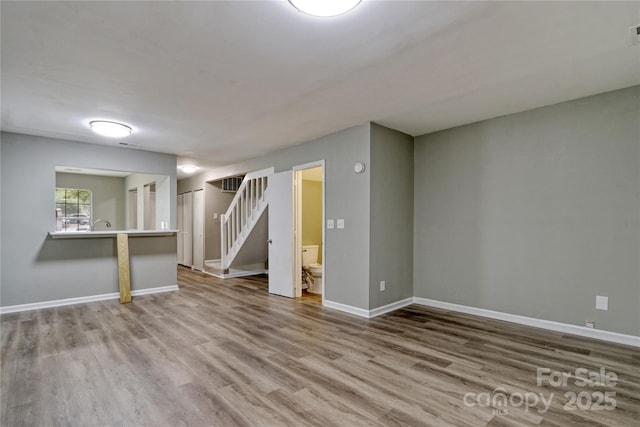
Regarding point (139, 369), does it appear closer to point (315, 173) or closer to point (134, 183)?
point (315, 173)

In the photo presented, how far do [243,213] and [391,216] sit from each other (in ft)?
11.0

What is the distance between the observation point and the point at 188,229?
8.48m

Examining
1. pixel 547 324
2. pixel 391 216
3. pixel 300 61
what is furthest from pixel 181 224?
pixel 547 324

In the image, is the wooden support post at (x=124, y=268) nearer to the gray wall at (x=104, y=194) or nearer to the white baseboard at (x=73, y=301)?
the white baseboard at (x=73, y=301)

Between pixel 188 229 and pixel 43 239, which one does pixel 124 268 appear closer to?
pixel 43 239

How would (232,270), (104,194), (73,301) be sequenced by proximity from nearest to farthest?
(73,301) < (232,270) < (104,194)

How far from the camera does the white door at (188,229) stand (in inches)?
331

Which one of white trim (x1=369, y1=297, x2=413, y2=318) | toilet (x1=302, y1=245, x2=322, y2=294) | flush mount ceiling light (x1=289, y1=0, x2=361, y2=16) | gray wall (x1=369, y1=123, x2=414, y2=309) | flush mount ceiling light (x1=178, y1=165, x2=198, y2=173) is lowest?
white trim (x1=369, y1=297, x2=413, y2=318)

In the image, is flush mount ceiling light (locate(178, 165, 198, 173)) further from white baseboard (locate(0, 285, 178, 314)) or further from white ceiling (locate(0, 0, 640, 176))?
white ceiling (locate(0, 0, 640, 176))

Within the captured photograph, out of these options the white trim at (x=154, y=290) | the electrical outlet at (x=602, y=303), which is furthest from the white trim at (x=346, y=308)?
the white trim at (x=154, y=290)

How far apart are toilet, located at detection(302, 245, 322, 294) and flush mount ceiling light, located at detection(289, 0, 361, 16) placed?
423 cm

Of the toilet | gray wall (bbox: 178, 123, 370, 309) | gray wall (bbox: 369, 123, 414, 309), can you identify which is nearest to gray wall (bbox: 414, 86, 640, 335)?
gray wall (bbox: 369, 123, 414, 309)

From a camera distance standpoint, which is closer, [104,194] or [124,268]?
[124,268]

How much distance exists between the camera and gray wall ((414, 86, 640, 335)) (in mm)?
3088
